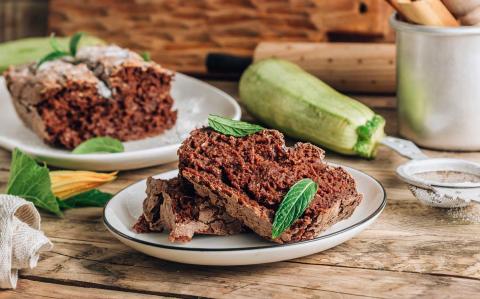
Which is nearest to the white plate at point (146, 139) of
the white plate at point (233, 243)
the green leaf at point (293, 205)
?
the white plate at point (233, 243)


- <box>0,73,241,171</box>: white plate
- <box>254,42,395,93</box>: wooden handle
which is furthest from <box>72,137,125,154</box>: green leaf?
<box>254,42,395,93</box>: wooden handle

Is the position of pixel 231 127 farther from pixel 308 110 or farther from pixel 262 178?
pixel 308 110

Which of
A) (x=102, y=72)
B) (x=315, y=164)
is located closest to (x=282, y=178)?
(x=315, y=164)

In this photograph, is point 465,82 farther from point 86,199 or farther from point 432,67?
point 86,199

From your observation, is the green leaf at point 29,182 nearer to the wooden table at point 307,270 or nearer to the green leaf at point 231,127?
the wooden table at point 307,270

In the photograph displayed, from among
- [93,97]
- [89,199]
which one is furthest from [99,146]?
[89,199]
